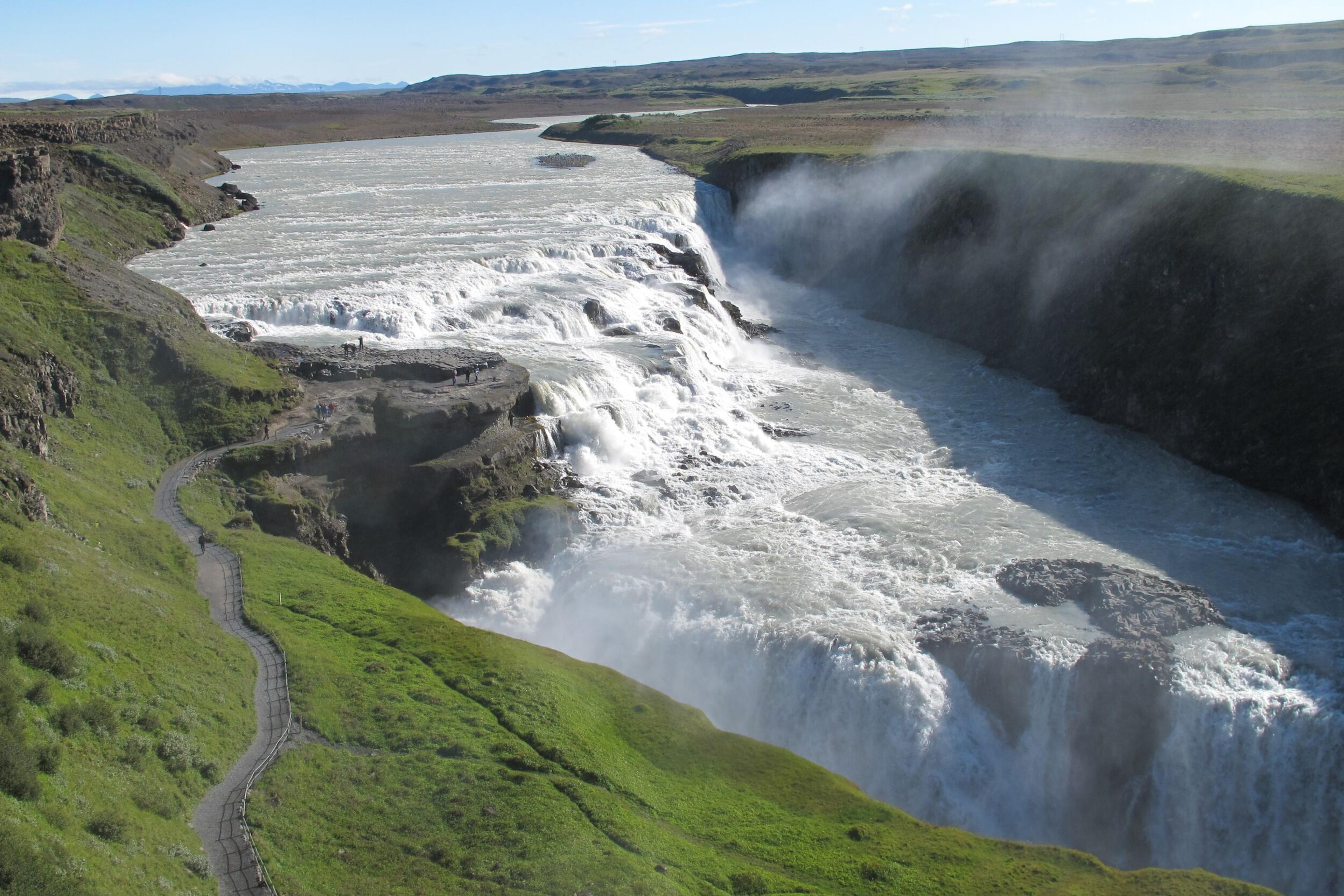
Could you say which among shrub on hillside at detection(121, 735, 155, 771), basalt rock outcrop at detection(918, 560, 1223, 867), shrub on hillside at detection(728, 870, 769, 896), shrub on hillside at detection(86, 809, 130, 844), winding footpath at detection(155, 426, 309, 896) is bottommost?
basalt rock outcrop at detection(918, 560, 1223, 867)

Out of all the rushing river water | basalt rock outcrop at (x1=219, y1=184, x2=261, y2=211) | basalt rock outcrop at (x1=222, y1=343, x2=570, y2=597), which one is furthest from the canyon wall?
basalt rock outcrop at (x1=219, y1=184, x2=261, y2=211)

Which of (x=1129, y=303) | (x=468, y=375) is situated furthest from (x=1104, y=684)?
(x=1129, y=303)

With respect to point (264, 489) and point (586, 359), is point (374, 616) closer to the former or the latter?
point (264, 489)

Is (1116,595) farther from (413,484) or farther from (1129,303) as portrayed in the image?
(1129,303)

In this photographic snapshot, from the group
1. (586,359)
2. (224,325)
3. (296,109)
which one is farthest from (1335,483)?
(296,109)

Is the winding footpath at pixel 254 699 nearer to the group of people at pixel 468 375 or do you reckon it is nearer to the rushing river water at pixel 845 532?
the group of people at pixel 468 375

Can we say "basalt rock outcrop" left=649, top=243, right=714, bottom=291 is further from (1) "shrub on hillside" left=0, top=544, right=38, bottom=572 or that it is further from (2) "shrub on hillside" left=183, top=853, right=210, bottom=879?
(2) "shrub on hillside" left=183, top=853, right=210, bottom=879
